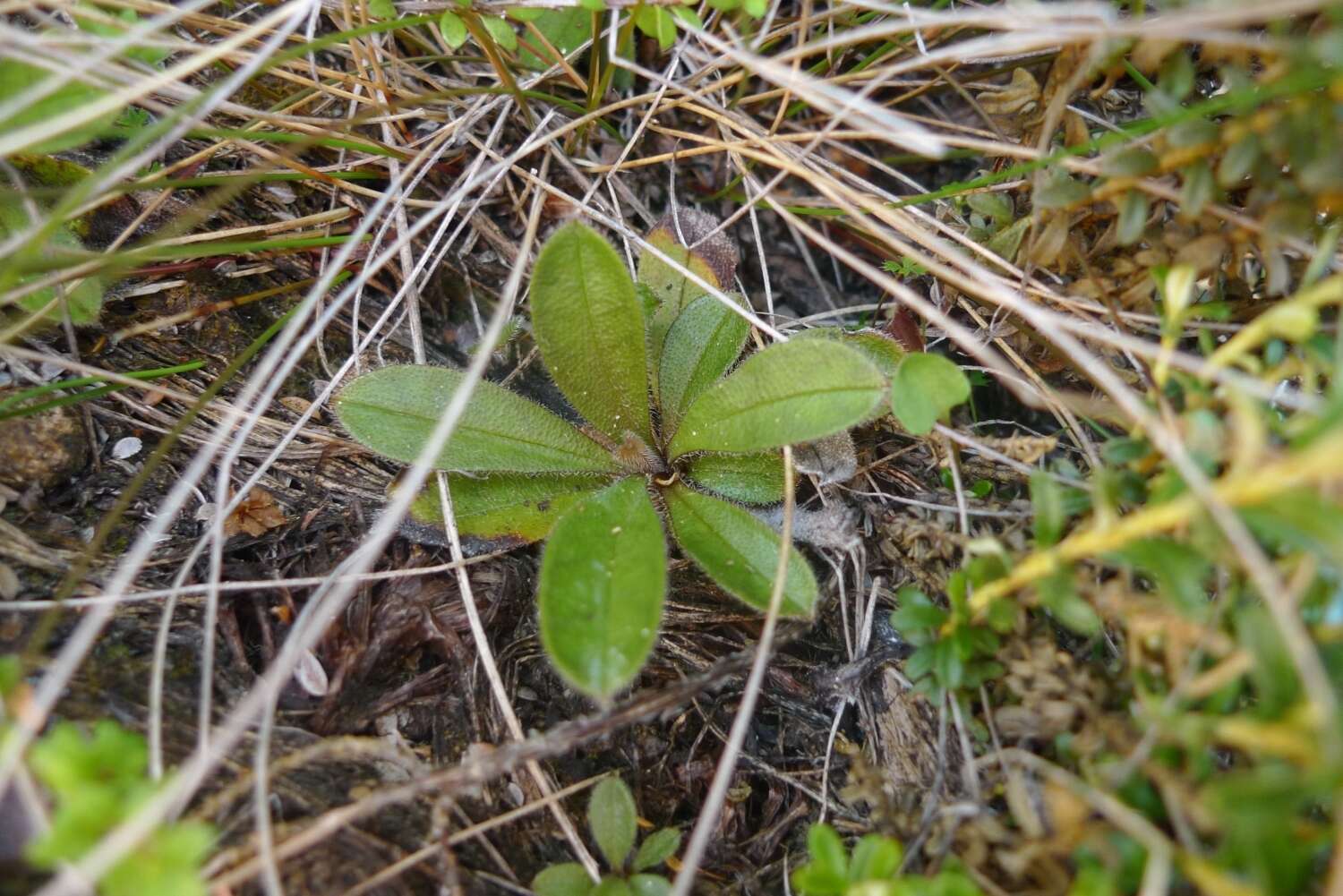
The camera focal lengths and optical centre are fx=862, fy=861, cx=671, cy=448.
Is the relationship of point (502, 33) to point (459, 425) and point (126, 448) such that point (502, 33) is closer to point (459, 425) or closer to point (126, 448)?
point (459, 425)

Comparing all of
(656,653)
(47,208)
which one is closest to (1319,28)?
(656,653)

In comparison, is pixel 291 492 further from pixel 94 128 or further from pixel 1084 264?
pixel 1084 264

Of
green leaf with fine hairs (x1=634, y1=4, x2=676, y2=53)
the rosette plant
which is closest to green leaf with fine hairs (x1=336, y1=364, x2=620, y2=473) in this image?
the rosette plant

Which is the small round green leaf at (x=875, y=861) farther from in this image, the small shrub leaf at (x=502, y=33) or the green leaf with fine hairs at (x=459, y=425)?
the small shrub leaf at (x=502, y=33)

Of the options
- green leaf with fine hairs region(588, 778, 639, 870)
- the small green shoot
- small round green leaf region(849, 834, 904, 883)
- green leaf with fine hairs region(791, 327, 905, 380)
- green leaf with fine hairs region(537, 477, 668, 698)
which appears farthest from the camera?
green leaf with fine hairs region(791, 327, 905, 380)

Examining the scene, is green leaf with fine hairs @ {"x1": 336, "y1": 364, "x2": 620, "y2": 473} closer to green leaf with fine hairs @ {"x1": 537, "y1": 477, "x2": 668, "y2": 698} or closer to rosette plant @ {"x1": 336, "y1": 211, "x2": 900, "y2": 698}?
rosette plant @ {"x1": 336, "y1": 211, "x2": 900, "y2": 698}

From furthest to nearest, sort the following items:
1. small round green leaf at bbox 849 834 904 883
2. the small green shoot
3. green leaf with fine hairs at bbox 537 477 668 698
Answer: green leaf with fine hairs at bbox 537 477 668 698 < small round green leaf at bbox 849 834 904 883 < the small green shoot

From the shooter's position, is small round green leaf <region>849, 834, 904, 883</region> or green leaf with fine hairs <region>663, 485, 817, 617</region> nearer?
small round green leaf <region>849, 834, 904, 883</region>
